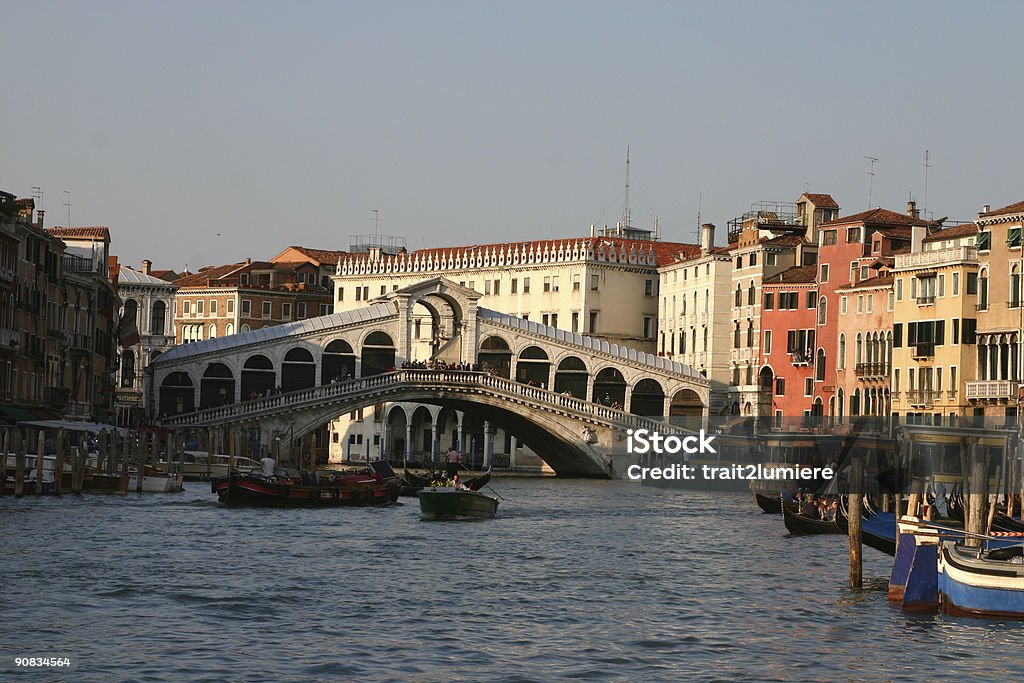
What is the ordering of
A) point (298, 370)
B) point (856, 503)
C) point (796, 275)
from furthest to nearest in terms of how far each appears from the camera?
1. point (796, 275)
2. point (298, 370)
3. point (856, 503)

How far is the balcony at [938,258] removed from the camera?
2285 inches

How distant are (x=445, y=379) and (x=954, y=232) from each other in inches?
644

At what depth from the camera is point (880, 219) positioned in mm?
67812

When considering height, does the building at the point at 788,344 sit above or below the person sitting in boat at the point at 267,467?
above

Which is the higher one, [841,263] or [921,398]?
[841,263]

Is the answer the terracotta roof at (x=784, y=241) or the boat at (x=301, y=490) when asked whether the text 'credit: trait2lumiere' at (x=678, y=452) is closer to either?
the terracotta roof at (x=784, y=241)

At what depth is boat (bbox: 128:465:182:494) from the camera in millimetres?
51312

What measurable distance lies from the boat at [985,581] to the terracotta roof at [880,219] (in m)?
41.4

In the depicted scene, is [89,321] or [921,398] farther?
[89,321]

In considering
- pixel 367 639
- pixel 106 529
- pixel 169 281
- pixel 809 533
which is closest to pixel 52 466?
pixel 106 529

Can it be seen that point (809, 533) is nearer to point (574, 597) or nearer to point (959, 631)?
point (574, 597)

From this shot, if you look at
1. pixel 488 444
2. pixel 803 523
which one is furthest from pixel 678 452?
pixel 803 523

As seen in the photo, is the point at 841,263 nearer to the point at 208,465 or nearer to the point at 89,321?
the point at 208,465

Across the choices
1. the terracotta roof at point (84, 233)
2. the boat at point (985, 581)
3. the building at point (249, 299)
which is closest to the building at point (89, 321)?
the terracotta roof at point (84, 233)
